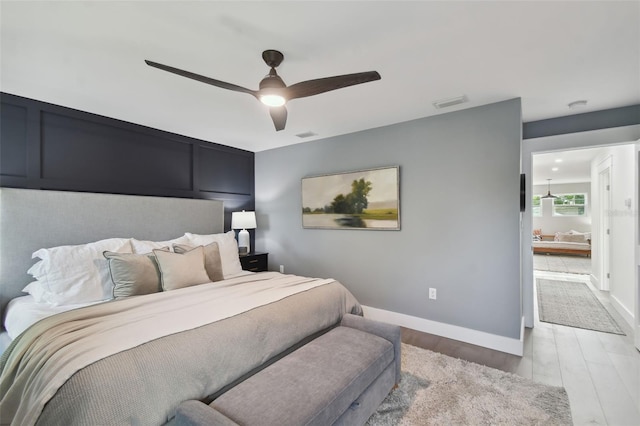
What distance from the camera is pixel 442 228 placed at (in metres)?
3.21

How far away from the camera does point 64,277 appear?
225 centimetres

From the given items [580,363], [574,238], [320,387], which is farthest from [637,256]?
[574,238]

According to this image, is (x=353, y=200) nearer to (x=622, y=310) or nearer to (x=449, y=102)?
(x=449, y=102)

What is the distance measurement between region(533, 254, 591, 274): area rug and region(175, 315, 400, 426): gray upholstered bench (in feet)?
21.9

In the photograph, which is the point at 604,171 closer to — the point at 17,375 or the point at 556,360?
the point at 556,360

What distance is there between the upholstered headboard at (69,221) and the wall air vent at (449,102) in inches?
127

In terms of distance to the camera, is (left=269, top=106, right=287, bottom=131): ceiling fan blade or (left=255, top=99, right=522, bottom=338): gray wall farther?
(left=255, top=99, right=522, bottom=338): gray wall

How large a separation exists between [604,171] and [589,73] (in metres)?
3.96

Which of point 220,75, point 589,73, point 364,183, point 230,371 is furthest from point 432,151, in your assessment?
point 230,371

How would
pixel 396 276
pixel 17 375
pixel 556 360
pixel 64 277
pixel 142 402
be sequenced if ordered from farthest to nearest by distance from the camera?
pixel 396 276 < pixel 556 360 < pixel 64 277 < pixel 17 375 < pixel 142 402

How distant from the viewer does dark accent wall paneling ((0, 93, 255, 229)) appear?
8.59 feet

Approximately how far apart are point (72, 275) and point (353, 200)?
3.01 m

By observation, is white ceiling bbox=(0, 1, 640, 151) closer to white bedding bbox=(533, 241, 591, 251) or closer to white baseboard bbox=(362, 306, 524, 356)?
white baseboard bbox=(362, 306, 524, 356)

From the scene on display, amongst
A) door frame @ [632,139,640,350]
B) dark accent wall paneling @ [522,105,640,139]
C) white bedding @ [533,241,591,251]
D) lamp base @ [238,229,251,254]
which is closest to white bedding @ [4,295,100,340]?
lamp base @ [238,229,251,254]
